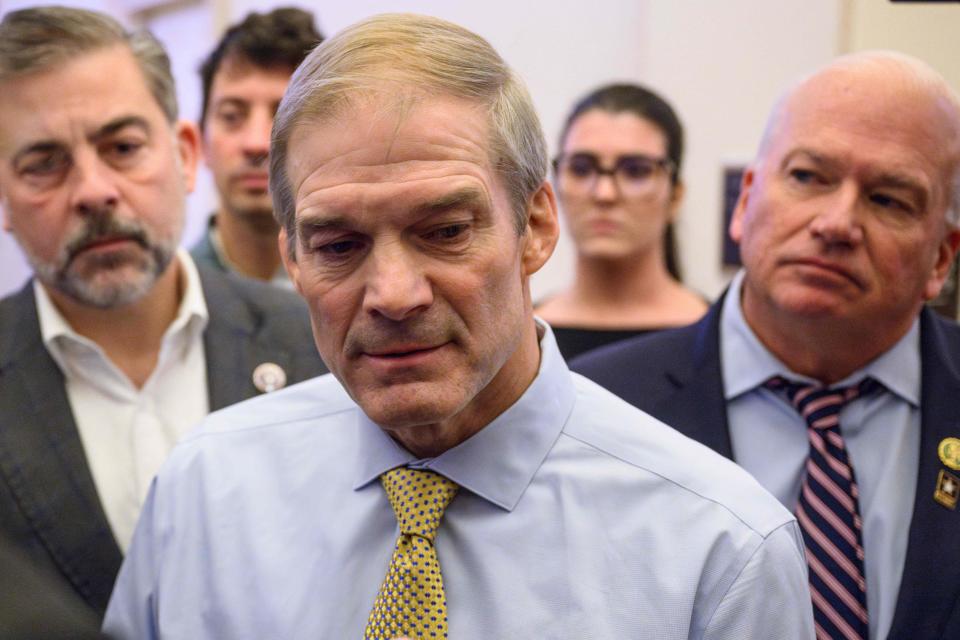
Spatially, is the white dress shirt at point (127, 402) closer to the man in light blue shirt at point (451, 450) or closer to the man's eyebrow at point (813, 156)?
the man in light blue shirt at point (451, 450)

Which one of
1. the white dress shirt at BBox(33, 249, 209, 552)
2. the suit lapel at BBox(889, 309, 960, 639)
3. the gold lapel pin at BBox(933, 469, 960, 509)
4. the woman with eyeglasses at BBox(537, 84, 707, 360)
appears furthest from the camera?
the woman with eyeglasses at BBox(537, 84, 707, 360)

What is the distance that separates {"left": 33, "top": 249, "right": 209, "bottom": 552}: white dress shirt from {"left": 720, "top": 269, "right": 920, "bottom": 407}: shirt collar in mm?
1057

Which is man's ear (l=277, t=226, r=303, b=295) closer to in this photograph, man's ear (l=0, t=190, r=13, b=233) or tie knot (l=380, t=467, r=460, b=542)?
tie knot (l=380, t=467, r=460, b=542)

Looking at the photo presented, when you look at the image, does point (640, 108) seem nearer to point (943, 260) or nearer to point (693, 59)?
point (693, 59)

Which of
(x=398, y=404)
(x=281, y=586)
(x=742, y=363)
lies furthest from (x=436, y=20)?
(x=742, y=363)

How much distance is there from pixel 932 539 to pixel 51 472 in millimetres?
1577

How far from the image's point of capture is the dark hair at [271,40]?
129 inches

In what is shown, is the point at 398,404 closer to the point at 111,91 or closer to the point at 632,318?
the point at 111,91

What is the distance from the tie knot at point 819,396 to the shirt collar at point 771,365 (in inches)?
0.5

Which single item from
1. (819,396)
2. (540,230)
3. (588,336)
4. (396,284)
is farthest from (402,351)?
(588,336)

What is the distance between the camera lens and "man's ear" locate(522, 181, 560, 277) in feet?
5.65

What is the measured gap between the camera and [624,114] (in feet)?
11.2

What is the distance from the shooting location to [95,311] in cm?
243

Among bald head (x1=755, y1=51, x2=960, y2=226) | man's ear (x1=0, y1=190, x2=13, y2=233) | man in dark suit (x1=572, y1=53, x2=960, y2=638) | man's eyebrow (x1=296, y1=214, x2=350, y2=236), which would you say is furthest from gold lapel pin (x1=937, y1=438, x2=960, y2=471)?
man's ear (x1=0, y1=190, x2=13, y2=233)
